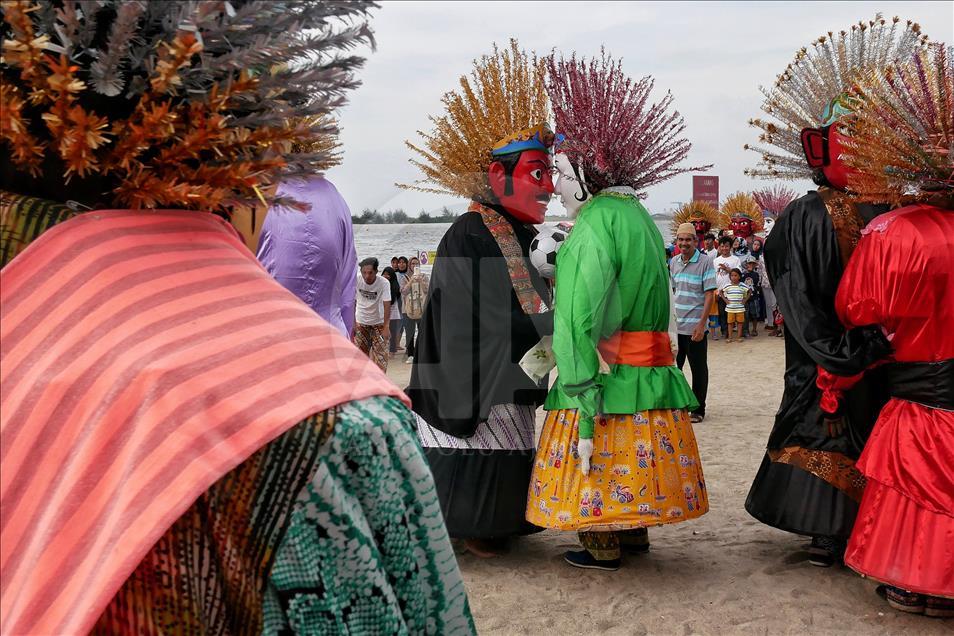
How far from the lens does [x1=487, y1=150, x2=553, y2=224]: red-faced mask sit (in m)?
4.36

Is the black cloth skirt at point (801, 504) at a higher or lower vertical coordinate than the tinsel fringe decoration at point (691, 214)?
lower

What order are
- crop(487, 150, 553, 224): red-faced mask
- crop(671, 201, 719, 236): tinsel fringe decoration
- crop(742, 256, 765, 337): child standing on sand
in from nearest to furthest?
1. crop(487, 150, 553, 224): red-faced mask
2. crop(671, 201, 719, 236): tinsel fringe decoration
3. crop(742, 256, 765, 337): child standing on sand

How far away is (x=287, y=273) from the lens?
437 centimetres

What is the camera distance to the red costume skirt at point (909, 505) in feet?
11.0

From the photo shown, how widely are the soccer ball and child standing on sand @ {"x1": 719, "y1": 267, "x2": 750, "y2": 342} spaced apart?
1160 cm

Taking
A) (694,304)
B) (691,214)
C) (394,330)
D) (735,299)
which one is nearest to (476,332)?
(694,304)

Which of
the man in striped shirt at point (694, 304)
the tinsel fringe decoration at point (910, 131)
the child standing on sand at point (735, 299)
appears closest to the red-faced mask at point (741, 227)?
the child standing on sand at point (735, 299)

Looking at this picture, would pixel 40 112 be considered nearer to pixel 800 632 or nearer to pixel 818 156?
pixel 800 632

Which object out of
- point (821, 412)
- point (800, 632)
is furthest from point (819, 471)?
point (800, 632)

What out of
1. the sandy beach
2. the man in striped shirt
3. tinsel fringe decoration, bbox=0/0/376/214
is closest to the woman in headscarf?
the man in striped shirt

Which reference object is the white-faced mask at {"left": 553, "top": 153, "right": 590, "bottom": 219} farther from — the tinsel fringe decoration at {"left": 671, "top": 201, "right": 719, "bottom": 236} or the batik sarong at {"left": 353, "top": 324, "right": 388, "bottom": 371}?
the tinsel fringe decoration at {"left": 671, "top": 201, "right": 719, "bottom": 236}

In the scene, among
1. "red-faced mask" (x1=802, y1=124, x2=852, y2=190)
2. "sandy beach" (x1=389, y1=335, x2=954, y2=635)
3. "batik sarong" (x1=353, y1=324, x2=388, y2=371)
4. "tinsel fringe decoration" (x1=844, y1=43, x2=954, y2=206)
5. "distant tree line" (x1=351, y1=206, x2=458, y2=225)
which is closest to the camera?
"distant tree line" (x1=351, y1=206, x2=458, y2=225)

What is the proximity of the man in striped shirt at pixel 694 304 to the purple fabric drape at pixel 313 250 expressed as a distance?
429cm

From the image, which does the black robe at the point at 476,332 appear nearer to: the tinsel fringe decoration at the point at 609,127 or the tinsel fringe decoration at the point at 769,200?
the tinsel fringe decoration at the point at 609,127
